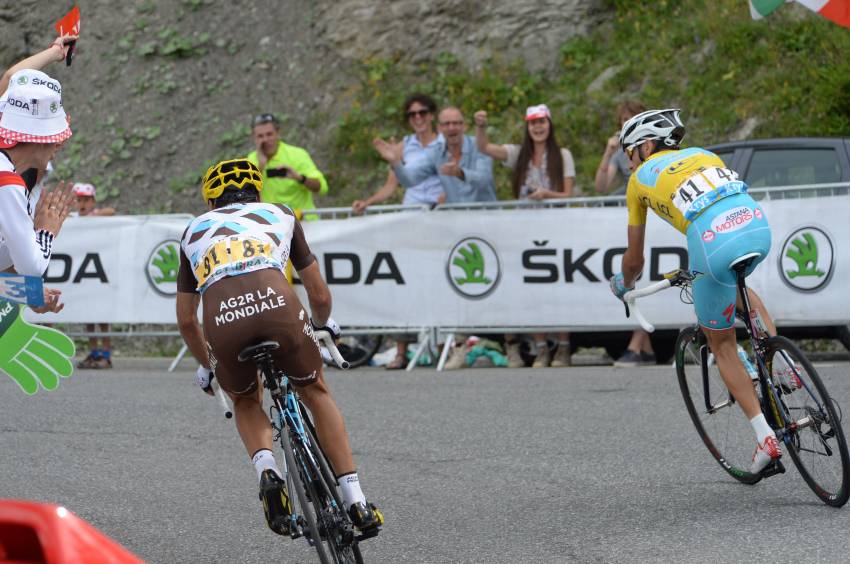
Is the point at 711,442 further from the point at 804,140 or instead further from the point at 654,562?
the point at 804,140

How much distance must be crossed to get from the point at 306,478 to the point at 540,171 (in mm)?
8416

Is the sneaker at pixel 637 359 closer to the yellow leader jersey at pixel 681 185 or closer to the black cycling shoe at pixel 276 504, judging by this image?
the yellow leader jersey at pixel 681 185

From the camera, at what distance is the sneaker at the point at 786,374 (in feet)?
22.3

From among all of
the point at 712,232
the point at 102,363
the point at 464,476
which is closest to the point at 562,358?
the point at 102,363

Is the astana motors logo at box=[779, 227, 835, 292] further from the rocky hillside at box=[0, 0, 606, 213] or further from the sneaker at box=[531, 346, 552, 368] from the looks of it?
the rocky hillside at box=[0, 0, 606, 213]

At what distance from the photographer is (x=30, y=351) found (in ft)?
17.5

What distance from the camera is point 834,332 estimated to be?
12.3m

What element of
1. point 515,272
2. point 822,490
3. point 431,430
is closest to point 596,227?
point 515,272

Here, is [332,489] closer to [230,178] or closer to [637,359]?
[230,178]

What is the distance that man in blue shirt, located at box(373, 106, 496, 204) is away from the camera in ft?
44.4

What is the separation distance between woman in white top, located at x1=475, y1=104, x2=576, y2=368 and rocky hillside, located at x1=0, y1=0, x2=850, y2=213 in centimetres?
621

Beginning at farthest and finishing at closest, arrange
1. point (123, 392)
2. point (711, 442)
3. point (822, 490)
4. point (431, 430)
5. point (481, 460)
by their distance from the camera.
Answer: point (123, 392), point (431, 430), point (481, 460), point (711, 442), point (822, 490)

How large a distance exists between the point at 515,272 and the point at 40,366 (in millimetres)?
8065

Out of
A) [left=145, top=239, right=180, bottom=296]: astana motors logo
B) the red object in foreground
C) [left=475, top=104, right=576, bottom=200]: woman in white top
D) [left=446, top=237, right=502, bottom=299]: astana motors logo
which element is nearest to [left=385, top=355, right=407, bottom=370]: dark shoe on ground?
[left=446, top=237, right=502, bottom=299]: astana motors logo
